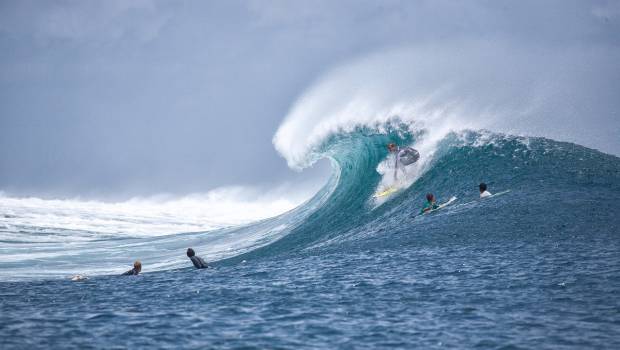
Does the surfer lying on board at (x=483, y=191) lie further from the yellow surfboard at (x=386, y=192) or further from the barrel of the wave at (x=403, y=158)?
the barrel of the wave at (x=403, y=158)

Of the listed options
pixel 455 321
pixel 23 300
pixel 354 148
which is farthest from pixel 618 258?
pixel 354 148

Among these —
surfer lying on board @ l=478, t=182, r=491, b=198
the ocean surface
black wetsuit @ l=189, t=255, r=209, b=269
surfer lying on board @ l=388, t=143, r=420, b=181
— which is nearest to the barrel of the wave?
surfer lying on board @ l=388, t=143, r=420, b=181

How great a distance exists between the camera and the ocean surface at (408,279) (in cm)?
687

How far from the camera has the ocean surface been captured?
6.87 metres

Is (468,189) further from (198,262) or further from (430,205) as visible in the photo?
(198,262)

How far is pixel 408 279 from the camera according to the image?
30.2 ft

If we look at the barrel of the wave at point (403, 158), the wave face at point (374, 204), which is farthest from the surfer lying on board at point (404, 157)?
the wave face at point (374, 204)

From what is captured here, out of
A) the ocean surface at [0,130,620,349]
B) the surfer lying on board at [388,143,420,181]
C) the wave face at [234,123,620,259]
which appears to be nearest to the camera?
the ocean surface at [0,130,620,349]

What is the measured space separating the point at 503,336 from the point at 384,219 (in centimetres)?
942

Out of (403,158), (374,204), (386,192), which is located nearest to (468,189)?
(374,204)

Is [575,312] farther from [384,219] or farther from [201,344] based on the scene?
[384,219]

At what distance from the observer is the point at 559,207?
41.5 feet

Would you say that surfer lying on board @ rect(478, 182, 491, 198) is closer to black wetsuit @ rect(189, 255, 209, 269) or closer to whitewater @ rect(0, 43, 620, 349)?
whitewater @ rect(0, 43, 620, 349)

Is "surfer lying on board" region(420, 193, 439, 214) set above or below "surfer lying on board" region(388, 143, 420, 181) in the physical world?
below
